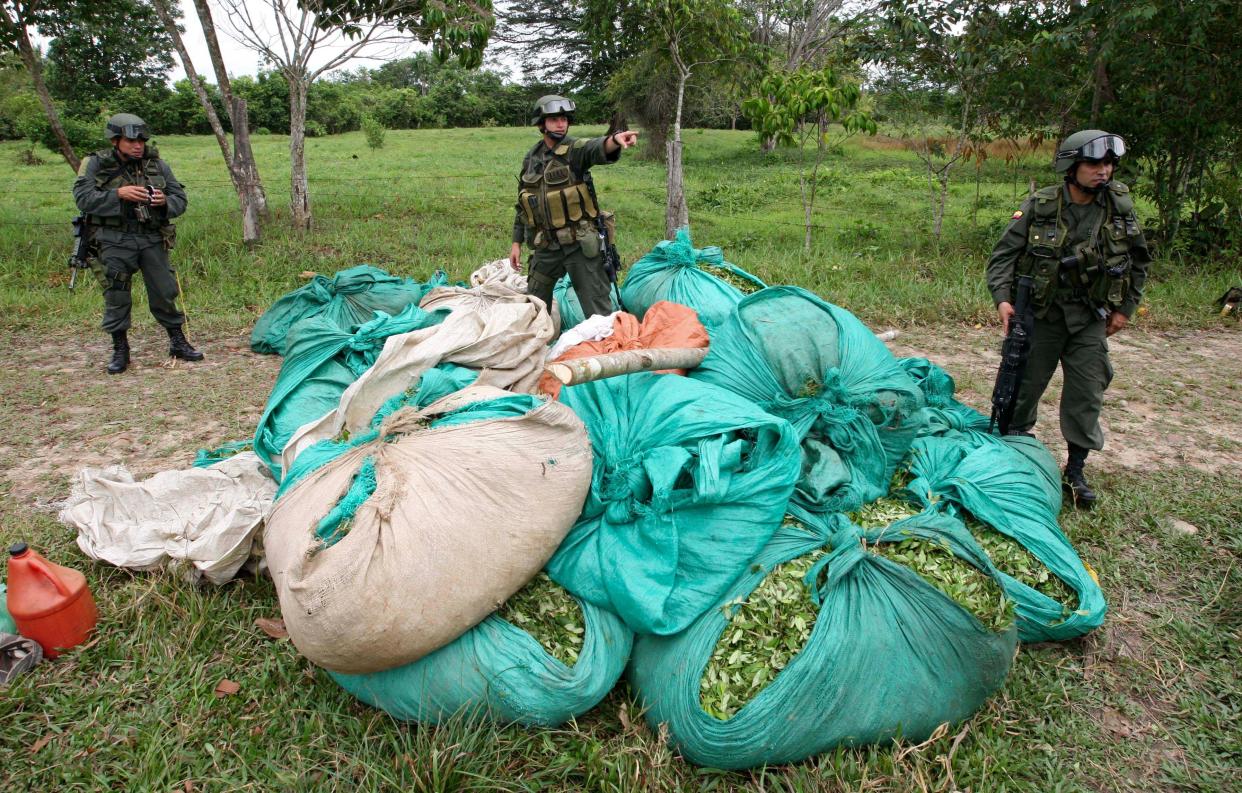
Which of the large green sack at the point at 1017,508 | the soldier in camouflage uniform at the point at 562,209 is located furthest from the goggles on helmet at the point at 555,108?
the large green sack at the point at 1017,508

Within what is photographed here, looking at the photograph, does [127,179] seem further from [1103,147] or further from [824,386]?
[1103,147]

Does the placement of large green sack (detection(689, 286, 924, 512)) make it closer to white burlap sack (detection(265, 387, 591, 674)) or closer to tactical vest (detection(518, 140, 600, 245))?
white burlap sack (detection(265, 387, 591, 674))

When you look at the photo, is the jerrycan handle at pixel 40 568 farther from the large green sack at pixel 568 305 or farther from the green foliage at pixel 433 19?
the green foliage at pixel 433 19

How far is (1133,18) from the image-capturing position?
19.4ft

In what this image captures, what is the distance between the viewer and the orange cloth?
2.78 meters

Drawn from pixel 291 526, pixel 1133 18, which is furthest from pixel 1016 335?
pixel 1133 18

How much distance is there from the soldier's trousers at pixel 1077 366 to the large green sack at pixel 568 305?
193cm

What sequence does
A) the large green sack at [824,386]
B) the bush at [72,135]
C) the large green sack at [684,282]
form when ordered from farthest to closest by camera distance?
the bush at [72,135]
the large green sack at [684,282]
the large green sack at [824,386]

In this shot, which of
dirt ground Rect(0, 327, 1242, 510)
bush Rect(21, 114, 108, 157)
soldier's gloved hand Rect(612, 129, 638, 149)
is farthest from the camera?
bush Rect(21, 114, 108, 157)

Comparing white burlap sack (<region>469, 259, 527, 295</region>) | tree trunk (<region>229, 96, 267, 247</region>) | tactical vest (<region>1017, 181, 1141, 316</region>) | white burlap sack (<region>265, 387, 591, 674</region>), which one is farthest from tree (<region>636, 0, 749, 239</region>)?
white burlap sack (<region>265, 387, 591, 674</region>)

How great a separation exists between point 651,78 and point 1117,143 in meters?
14.0

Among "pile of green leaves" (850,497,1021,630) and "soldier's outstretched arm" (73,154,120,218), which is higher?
"soldier's outstretched arm" (73,154,120,218)

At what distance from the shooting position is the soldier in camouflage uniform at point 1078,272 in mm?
3047

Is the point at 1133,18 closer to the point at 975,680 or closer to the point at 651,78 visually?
the point at 975,680
